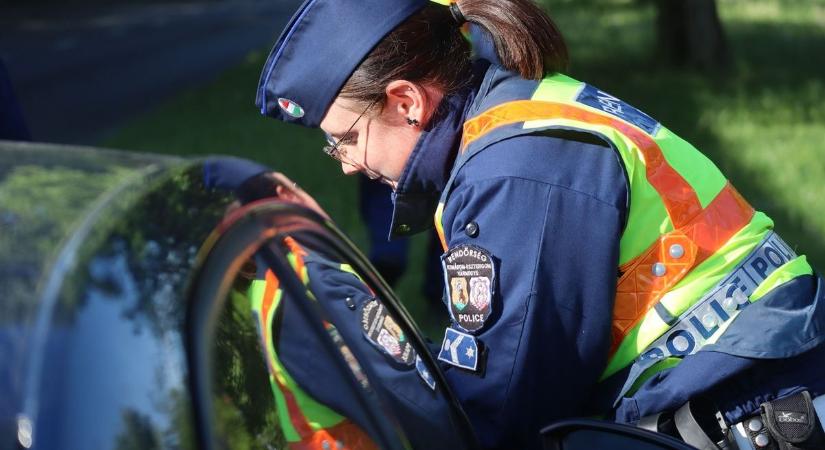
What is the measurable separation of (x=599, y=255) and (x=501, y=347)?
8.8 inches

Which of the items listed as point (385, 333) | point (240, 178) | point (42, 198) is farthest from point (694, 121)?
point (42, 198)

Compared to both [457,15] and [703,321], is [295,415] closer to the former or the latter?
[703,321]

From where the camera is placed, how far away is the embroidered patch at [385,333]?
1.94 meters

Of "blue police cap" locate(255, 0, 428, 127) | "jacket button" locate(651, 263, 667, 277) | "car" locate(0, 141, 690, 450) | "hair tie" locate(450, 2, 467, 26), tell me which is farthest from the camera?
"hair tie" locate(450, 2, 467, 26)

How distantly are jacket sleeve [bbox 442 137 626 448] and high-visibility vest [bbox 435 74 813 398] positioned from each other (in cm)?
5

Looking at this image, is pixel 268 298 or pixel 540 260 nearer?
pixel 268 298

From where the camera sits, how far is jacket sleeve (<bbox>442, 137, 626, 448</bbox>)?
2.04 meters

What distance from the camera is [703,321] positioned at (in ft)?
7.09

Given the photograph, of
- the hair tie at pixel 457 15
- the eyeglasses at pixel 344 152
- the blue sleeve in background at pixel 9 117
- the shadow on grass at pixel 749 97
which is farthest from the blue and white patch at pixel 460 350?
the shadow on grass at pixel 749 97

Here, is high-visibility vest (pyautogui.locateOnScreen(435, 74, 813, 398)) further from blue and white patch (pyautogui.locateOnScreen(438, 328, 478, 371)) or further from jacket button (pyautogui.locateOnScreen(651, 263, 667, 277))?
blue and white patch (pyautogui.locateOnScreen(438, 328, 478, 371))

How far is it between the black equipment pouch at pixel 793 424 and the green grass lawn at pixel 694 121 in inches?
127

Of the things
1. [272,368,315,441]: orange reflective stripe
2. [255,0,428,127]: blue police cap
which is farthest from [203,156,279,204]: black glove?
[255,0,428,127]: blue police cap

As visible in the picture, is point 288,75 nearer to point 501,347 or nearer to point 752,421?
point 501,347

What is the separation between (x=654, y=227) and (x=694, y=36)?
1156 centimetres
